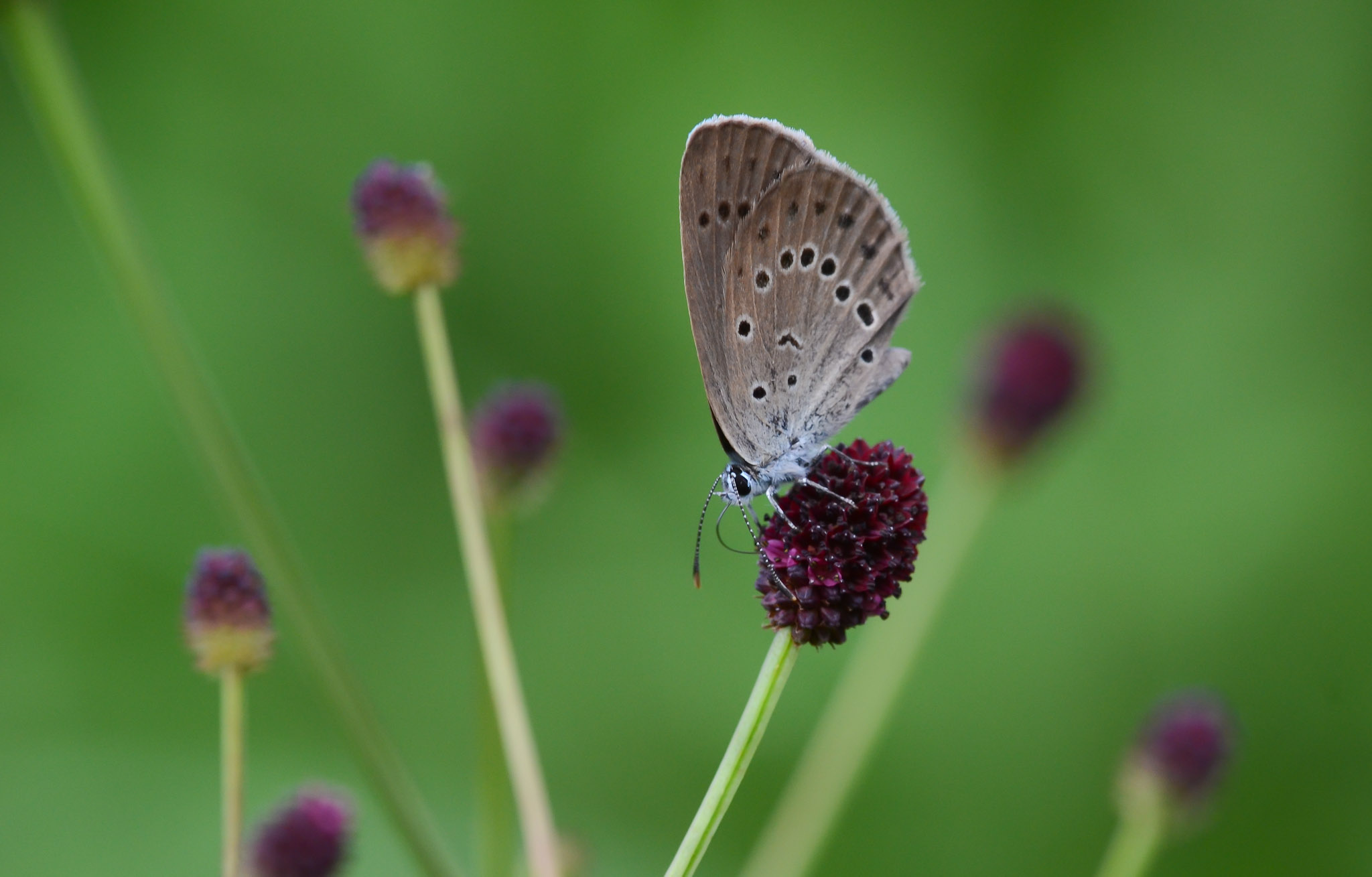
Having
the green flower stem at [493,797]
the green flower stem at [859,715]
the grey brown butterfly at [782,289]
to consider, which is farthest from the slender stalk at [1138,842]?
the green flower stem at [493,797]

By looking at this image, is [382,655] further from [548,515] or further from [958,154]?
[958,154]

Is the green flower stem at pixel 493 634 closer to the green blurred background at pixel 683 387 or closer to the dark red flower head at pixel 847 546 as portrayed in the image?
the dark red flower head at pixel 847 546

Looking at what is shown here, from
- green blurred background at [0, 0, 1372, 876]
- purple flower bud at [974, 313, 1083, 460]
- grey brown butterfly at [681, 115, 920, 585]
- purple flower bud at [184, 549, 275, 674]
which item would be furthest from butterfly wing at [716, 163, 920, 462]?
green blurred background at [0, 0, 1372, 876]

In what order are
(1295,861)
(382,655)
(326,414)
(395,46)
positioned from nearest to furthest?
(1295,861)
(382,655)
(326,414)
(395,46)

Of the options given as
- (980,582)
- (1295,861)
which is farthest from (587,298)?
(1295,861)

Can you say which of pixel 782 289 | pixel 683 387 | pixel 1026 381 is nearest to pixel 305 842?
pixel 782 289

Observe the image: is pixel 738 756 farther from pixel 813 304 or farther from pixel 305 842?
pixel 813 304
